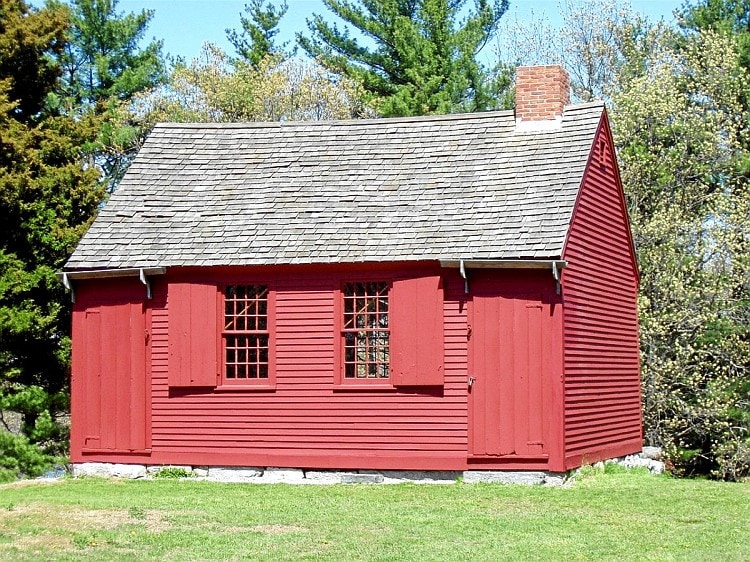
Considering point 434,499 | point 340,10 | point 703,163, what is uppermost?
point 340,10

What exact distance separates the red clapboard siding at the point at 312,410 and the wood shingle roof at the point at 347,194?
610mm

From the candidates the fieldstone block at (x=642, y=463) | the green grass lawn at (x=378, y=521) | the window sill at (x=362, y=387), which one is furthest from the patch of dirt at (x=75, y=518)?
the fieldstone block at (x=642, y=463)

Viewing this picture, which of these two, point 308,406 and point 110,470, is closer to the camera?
point 308,406

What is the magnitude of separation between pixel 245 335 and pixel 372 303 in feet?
6.85

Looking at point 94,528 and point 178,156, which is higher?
point 178,156

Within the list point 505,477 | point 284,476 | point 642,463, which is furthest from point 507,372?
point 642,463

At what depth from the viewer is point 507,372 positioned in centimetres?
1733

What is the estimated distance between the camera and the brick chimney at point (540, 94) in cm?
1975

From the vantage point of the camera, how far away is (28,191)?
25.0 metres

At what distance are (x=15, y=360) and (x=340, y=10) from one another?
64.2 feet

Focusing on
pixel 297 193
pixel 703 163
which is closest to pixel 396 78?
pixel 703 163

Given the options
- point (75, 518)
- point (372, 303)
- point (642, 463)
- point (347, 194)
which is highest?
point (347, 194)

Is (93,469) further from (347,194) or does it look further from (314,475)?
(347,194)

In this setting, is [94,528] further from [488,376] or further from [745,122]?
[745,122]
